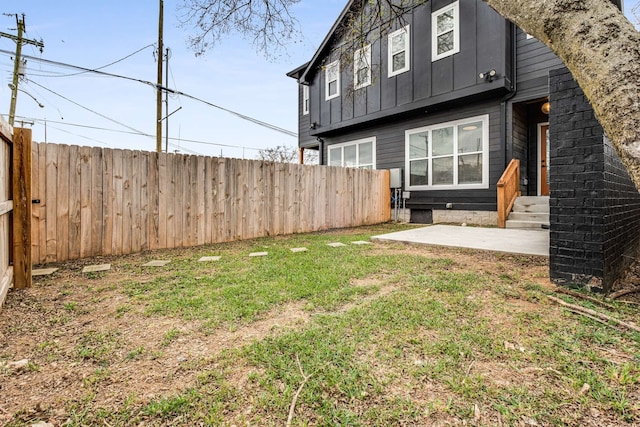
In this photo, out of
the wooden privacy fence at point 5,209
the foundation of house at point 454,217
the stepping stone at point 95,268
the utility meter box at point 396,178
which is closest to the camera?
the wooden privacy fence at point 5,209

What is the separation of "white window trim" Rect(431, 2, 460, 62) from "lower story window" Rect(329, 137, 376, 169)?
2869mm

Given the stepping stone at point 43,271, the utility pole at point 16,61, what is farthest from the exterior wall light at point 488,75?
the utility pole at point 16,61

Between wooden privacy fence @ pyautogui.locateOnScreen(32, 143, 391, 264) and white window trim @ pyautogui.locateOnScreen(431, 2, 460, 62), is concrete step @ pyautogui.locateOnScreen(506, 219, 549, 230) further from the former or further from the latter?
white window trim @ pyautogui.locateOnScreen(431, 2, 460, 62)

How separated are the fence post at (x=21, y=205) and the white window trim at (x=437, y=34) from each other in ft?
26.4

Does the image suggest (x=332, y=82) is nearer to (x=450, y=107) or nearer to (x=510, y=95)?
(x=450, y=107)

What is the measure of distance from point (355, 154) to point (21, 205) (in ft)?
28.4

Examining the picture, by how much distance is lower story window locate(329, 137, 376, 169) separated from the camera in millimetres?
9578

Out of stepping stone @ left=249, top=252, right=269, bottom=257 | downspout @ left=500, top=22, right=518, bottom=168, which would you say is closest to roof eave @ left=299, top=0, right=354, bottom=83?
downspout @ left=500, top=22, right=518, bottom=168

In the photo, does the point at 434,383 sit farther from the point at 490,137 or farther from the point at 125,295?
the point at 490,137

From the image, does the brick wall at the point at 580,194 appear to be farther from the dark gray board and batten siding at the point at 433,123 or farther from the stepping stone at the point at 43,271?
the stepping stone at the point at 43,271

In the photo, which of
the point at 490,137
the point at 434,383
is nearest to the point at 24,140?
the point at 434,383

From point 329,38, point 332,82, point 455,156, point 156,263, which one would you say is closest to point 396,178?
point 455,156

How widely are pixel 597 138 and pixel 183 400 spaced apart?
3.40m

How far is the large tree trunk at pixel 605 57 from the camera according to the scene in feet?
3.94
